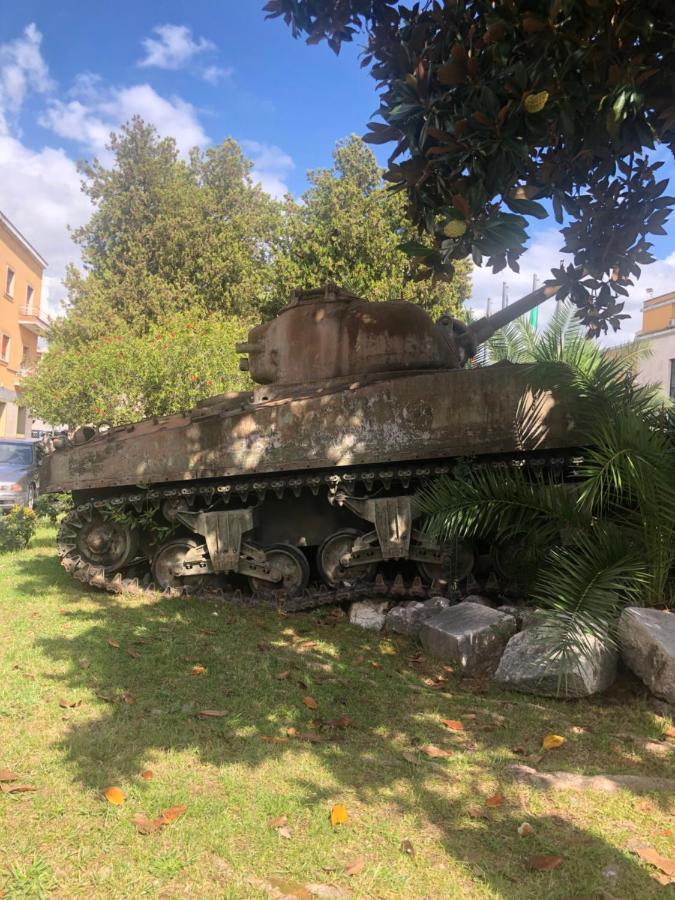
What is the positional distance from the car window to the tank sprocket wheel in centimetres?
863

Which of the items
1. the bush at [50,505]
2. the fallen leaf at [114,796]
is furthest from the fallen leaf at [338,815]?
the bush at [50,505]

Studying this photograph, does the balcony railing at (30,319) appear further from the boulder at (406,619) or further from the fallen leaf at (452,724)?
the fallen leaf at (452,724)

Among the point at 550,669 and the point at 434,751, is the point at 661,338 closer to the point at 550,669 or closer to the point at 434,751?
the point at 550,669

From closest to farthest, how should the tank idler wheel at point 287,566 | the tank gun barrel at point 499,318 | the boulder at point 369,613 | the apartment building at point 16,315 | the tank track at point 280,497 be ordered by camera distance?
the boulder at point 369,613 → the tank track at point 280,497 → the tank idler wheel at point 287,566 → the tank gun barrel at point 499,318 → the apartment building at point 16,315

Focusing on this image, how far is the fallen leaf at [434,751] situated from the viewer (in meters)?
3.88

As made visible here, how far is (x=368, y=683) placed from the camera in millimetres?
5082

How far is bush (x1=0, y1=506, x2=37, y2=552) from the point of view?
1030 cm

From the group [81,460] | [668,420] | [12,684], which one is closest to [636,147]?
[668,420]

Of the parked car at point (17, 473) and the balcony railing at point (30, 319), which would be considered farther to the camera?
the balcony railing at point (30, 319)

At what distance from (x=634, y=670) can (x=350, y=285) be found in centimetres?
1904

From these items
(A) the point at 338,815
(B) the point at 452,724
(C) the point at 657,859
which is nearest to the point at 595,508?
(B) the point at 452,724

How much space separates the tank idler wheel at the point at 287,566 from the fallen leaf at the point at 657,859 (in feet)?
16.0

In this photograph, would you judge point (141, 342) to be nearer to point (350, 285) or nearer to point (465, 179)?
point (350, 285)

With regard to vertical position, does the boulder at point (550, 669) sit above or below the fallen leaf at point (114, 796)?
above
